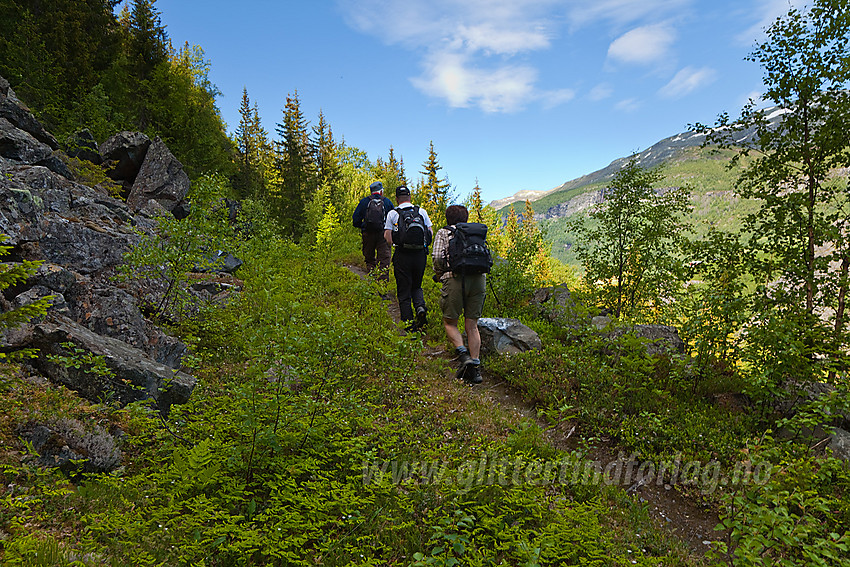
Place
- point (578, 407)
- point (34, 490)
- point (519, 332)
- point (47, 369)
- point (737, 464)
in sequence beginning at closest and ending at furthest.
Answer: point (34, 490) → point (47, 369) → point (737, 464) → point (578, 407) → point (519, 332)

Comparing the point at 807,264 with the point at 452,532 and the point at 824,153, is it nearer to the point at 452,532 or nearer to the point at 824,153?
the point at 824,153

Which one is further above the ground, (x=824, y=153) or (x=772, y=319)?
(x=824, y=153)

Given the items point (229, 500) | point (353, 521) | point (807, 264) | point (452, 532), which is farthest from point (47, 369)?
point (807, 264)

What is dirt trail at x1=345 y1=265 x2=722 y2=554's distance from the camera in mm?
4047

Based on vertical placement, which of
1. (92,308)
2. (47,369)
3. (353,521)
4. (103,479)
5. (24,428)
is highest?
(92,308)

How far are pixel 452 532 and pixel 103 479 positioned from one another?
2923mm

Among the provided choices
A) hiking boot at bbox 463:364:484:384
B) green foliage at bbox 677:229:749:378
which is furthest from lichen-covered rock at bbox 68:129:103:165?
green foliage at bbox 677:229:749:378

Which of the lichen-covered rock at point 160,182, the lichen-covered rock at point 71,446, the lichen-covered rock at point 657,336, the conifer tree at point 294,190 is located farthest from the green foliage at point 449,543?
the conifer tree at point 294,190

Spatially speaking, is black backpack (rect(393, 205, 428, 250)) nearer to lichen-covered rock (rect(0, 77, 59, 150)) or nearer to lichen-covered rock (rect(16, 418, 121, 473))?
lichen-covered rock (rect(16, 418, 121, 473))

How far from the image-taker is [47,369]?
14.0ft

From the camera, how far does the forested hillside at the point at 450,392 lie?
3100 millimetres

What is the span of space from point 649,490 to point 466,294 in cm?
357

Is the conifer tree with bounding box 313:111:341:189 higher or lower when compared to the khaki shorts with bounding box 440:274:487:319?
higher

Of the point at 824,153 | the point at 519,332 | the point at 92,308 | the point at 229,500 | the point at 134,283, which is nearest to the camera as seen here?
the point at 229,500
